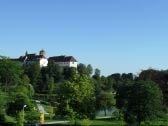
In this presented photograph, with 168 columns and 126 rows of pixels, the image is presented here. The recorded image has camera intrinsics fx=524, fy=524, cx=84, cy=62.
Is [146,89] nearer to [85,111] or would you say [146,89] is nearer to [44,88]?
[85,111]

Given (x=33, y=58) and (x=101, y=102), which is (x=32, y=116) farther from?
(x=33, y=58)

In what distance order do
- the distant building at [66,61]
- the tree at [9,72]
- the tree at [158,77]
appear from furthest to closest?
the distant building at [66,61] < the tree at [9,72] < the tree at [158,77]

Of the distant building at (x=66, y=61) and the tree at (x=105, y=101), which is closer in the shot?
the tree at (x=105, y=101)

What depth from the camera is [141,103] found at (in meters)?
43.6

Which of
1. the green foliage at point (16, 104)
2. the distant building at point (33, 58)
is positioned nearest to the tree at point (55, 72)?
the distant building at point (33, 58)

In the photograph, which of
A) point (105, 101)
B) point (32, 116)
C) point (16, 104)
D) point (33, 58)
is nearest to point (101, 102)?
point (105, 101)

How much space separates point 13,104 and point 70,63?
439 ft

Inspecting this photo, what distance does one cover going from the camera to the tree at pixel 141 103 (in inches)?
1711

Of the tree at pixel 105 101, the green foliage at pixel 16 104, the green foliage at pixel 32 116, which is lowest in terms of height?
the green foliage at pixel 32 116

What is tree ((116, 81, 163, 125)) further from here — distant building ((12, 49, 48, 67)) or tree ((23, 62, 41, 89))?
distant building ((12, 49, 48, 67))

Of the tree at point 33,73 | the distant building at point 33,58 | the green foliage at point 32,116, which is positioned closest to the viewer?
the green foliage at point 32,116

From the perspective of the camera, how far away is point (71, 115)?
49.8 m

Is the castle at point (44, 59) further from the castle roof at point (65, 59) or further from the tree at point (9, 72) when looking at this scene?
the tree at point (9, 72)

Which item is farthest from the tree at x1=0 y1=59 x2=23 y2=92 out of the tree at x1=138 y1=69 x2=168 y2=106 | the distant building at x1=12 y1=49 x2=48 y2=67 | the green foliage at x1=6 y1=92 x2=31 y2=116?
the distant building at x1=12 y1=49 x2=48 y2=67
